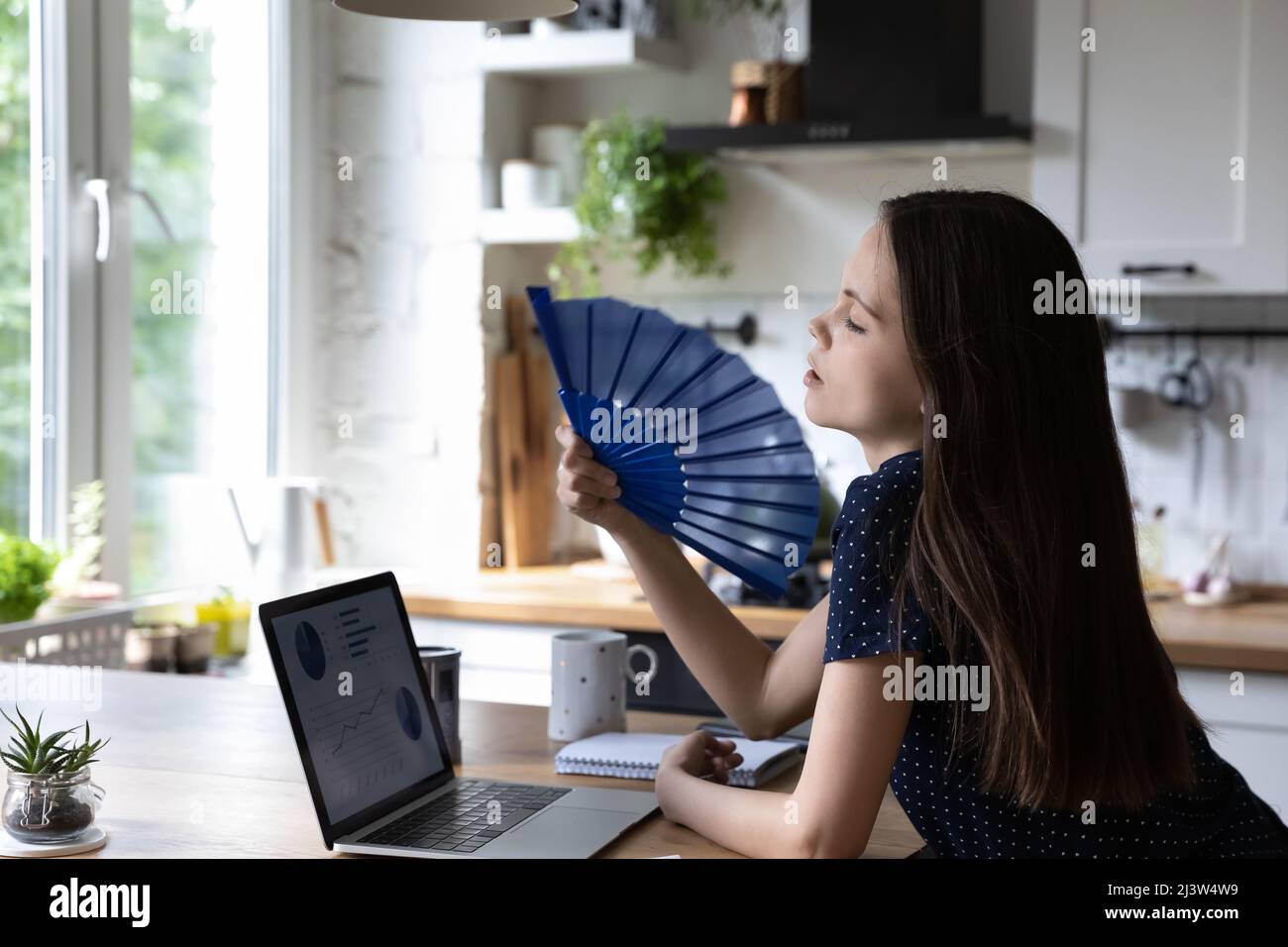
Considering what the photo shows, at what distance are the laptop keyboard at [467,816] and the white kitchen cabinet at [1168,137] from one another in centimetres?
196

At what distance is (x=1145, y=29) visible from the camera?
2.98 meters

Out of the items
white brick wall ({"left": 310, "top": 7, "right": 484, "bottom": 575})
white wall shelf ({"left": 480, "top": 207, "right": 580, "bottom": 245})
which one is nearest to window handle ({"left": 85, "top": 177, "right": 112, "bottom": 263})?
white brick wall ({"left": 310, "top": 7, "right": 484, "bottom": 575})

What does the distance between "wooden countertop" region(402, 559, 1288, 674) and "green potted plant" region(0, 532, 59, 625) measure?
34.4 inches

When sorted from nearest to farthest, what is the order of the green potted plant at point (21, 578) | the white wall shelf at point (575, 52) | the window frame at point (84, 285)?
the green potted plant at point (21, 578) → the window frame at point (84, 285) → the white wall shelf at point (575, 52)

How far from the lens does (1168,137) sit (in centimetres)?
299

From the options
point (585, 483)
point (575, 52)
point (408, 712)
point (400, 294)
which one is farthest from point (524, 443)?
point (408, 712)

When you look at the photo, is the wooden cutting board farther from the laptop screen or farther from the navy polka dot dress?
the navy polka dot dress

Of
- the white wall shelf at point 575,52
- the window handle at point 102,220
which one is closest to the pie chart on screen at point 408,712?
the window handle at point 102,220

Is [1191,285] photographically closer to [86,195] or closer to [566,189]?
[566,189]

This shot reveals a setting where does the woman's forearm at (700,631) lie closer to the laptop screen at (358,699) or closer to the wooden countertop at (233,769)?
the wooden countertop at (233,769)

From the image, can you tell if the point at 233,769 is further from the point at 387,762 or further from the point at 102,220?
the point at 102,220

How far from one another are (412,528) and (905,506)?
237 centimetres

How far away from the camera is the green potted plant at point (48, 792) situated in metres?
1.34

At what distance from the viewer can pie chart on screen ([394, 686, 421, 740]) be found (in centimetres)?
154
